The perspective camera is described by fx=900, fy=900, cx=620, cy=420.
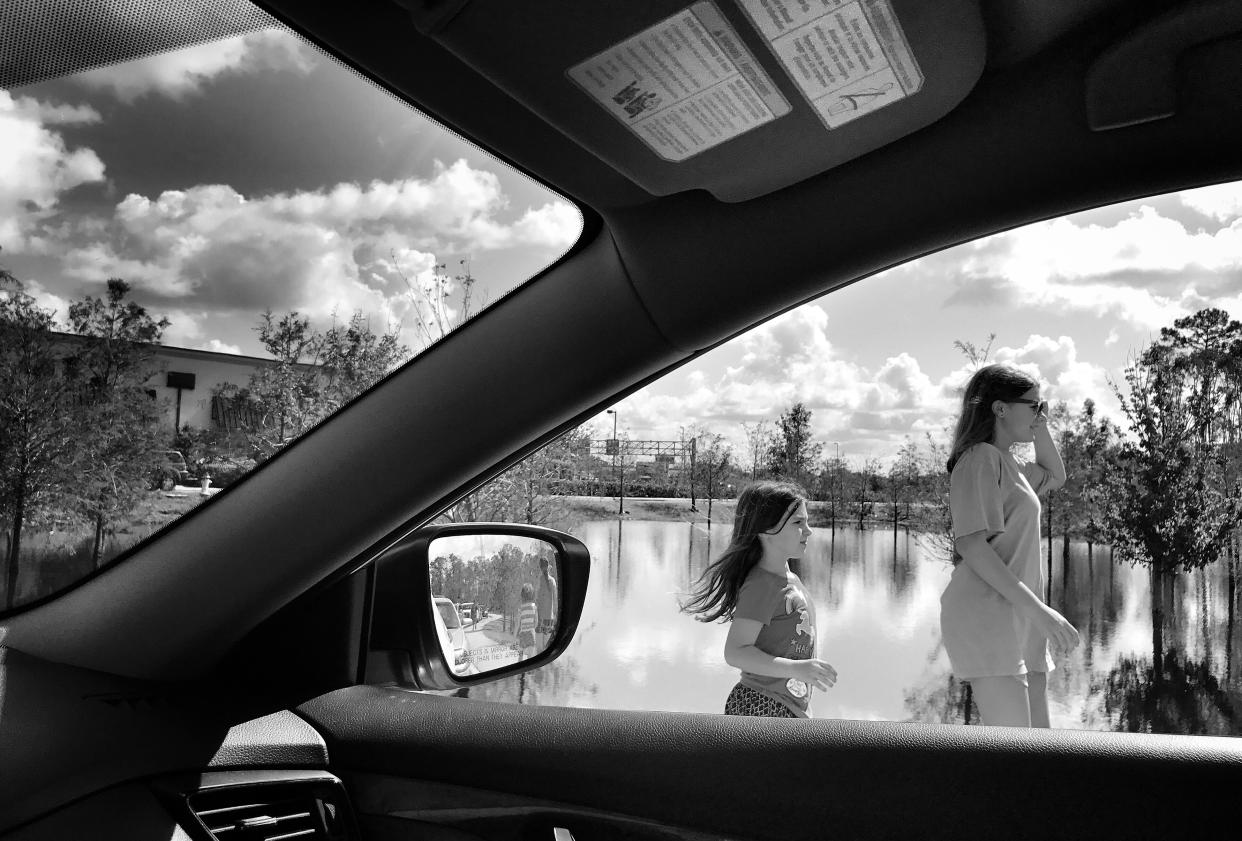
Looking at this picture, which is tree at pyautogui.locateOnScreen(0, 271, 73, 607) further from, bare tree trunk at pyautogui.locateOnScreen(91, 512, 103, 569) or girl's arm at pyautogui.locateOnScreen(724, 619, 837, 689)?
girl's arm at pyautogui.locateOnScreen(724, 619, 837, 689)

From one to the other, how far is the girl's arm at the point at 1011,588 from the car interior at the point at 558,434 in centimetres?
176

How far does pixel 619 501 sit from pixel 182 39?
25.0ft

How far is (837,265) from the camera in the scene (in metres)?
1.00

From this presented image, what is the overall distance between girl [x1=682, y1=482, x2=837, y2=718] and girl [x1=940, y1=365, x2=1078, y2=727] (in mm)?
482

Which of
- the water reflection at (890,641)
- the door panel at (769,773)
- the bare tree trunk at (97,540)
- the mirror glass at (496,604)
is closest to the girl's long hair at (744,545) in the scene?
the mirror glass at (496,604)

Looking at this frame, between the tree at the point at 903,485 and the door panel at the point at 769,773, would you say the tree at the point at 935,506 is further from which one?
the door panel at the point at 769,773

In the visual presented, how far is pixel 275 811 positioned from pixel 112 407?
484 mm

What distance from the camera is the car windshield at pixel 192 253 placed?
86 centimetres

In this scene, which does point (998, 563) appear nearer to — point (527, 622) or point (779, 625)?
point (779, 625)

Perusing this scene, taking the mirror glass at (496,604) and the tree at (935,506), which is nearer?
the mirror glass at (496,604)

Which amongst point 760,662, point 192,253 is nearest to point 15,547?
point 192,253

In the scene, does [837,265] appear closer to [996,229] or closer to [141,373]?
[996,229]

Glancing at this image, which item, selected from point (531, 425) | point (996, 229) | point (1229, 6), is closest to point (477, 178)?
point (531, 425)

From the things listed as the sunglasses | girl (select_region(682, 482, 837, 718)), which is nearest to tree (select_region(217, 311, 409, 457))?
girl (select_region(682, 482, 837, 718))
